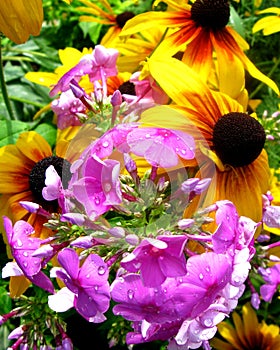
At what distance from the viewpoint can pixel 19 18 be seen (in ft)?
2.55

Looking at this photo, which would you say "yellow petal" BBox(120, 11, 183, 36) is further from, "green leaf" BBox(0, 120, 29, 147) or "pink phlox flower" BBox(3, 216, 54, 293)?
"pink phlox flower" BBox(3, 216, 54, 293)

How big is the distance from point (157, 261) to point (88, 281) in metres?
0.07

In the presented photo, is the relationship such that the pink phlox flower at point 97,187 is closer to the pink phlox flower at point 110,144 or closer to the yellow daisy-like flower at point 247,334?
the pink phlox flower at point 110,144

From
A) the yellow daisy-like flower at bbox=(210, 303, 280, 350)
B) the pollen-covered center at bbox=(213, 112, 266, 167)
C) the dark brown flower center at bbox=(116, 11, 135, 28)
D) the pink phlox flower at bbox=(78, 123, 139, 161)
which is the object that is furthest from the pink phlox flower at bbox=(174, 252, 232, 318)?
the dark brown flower center at bbox=(116, 11, 135, 28)

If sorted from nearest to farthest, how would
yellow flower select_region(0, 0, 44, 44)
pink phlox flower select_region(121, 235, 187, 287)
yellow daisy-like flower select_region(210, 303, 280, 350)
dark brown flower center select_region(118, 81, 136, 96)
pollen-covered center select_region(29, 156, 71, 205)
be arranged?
pink phlox flower select_region(121, 235, 187, 287)
yellow flower select_region(0, 0, 44, 44)
pollen-covered center select_region(29, 156, 71, 205)
dark brown flower center select_region(118, 81, 136, 96)
yellow daisy-like flower select_region(210, 303, 280, 350)

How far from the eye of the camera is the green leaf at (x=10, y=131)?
102cm

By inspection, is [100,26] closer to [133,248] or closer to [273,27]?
[273,27]

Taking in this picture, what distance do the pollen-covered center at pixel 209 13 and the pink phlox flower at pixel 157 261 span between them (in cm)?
49

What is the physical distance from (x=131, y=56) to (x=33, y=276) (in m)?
0.53

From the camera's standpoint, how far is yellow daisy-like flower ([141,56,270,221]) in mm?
797

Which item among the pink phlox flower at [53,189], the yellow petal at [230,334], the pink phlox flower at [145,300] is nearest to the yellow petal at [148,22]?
the pink phlox flower at [53,189]

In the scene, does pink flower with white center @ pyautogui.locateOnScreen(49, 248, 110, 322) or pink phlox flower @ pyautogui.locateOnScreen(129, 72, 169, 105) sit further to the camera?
pink phlox flower @ pyautogui.locateOnScreen(129, 72, 169, 105)

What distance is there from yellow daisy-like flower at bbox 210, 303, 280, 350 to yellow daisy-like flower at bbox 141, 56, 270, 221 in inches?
16.6

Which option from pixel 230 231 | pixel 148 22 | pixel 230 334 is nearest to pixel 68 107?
pixel 148 22
